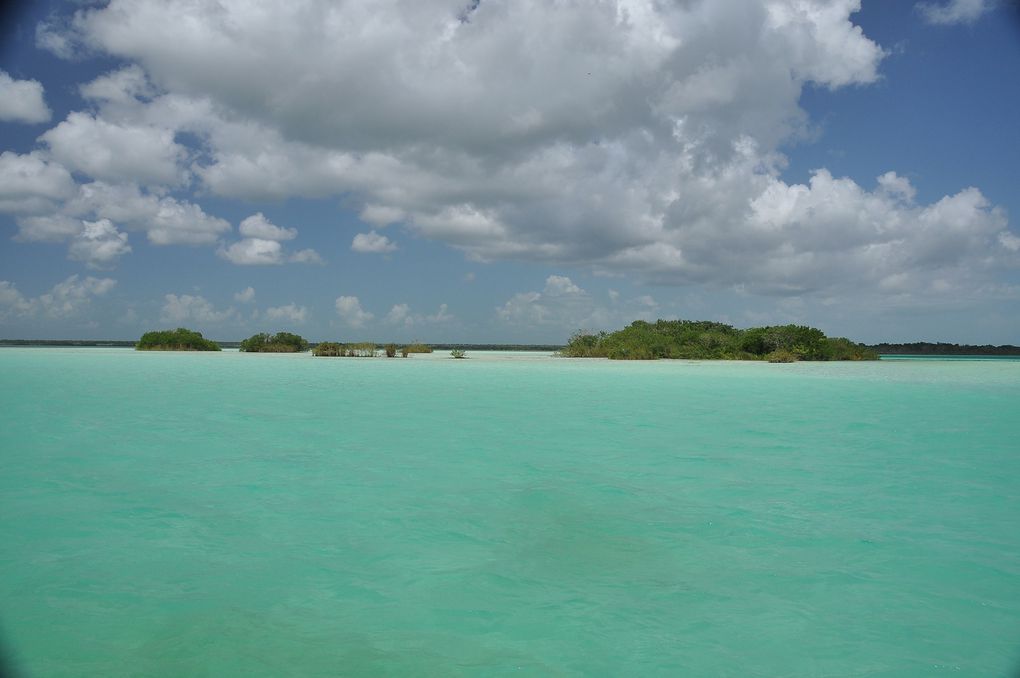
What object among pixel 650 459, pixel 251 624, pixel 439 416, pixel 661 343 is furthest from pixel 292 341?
pixel 251 624

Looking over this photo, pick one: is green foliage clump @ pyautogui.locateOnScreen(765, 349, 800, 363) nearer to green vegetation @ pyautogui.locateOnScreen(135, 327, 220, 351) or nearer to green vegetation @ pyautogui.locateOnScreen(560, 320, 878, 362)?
green vegetation @ pyautogui.locateOnScreen(560, 320, 878, 362)

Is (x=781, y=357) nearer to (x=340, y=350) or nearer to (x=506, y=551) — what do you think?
(x=340, y=350)

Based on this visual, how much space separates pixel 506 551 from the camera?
4543 mm

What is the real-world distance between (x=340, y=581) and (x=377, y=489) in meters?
2.28

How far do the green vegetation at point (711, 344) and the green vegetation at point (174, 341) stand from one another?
29.4 metres

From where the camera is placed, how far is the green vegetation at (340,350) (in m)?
42.3

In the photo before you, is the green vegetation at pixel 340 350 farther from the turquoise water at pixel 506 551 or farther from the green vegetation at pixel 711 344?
the turquoise water at pixel 506 551

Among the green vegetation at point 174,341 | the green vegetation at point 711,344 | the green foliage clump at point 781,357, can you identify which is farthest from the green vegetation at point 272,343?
the green foliage clump at point 781,357

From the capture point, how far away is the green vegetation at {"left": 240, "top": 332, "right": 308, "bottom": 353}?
4791 centimetres

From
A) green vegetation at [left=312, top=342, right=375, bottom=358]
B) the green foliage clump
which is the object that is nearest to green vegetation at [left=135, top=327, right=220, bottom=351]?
green vegetation at [left=312, top=342, right=375, bottom=358]

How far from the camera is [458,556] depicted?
4438 millimetres

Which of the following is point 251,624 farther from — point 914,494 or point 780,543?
point 914,494

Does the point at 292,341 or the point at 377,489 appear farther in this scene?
the point at 292,341

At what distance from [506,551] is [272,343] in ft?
157
